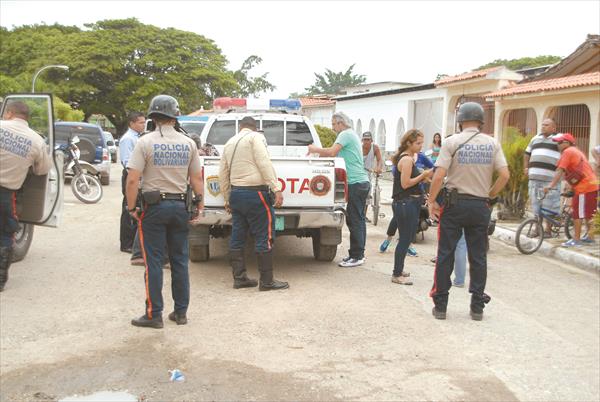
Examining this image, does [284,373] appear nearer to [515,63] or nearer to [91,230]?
[91,230]

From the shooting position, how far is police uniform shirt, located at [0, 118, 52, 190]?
6.45 metres

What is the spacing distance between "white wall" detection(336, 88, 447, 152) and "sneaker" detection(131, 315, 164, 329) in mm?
20152

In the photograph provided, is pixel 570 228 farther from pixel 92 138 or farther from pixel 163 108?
pixel 92 138

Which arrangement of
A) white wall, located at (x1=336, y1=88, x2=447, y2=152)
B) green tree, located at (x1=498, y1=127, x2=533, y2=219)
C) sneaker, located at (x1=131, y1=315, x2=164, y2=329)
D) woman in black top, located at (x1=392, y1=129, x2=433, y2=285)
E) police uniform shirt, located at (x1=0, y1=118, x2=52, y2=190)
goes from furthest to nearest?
1. white wall, located at (x1=336, y1=88, x2=447, y2=152)
2. green tree, located at (x1=498, y1=127, x2=533, y2=219)
3. woman in black top, located at (x1=392, y1=129, x2=433, y2=285)
4. police uniform shirt, located at (x1=0, y1=118, x2=52, y2=190)
5. sneaker, located at (x1=131, y1=315, x2=164, y2=329)

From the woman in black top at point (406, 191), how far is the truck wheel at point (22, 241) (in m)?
4.39

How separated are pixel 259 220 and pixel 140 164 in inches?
69.4

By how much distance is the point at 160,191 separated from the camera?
5.31 meters

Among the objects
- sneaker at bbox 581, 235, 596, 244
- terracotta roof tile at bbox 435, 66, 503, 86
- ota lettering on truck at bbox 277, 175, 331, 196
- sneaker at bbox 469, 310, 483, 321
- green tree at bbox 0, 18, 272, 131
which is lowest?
sneaker at bbox 469, 310, 483, 321

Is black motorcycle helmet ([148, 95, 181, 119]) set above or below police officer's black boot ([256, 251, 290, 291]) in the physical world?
above

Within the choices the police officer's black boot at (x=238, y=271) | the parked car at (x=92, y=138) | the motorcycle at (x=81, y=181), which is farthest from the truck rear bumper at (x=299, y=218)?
the parked car at (x=92, y=138)

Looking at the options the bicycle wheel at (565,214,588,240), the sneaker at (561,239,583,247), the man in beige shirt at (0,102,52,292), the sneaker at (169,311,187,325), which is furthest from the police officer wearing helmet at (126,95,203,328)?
the bicycle wheel at (565,214,588,240)

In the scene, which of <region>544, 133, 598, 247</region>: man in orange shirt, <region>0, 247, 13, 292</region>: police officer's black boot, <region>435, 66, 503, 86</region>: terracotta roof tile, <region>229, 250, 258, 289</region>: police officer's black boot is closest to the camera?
<region>0, 247, 13, 292</region>: police officer's black boot

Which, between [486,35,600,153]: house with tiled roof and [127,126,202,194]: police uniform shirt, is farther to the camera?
[486,35,600,153]: house with tiled roof

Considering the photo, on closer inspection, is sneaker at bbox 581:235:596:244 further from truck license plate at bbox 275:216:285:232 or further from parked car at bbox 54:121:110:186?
parked car at bbox 54:121:110:186
